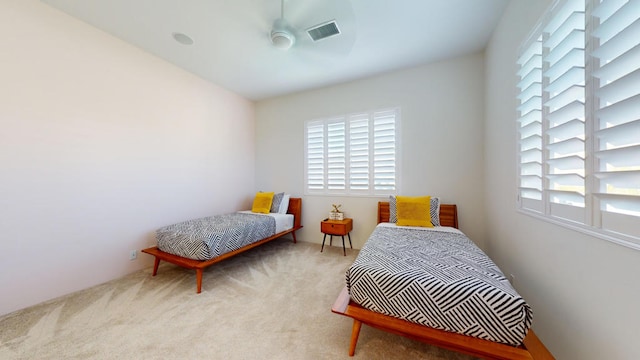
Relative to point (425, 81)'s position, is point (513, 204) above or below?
below

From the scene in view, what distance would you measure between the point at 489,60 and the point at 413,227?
231 cm

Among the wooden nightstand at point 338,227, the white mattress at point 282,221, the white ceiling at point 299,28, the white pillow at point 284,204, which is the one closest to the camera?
the white ceiling at point 299,28

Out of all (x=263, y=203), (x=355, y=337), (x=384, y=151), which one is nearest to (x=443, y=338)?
(x=355, y=337)

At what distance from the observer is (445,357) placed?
1402mm

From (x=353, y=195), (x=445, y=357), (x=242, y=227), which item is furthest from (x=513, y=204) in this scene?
(x=242, y=227)

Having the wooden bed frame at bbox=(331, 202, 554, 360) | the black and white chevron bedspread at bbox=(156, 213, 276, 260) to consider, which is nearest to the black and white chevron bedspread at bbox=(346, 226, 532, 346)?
the wooden bed frame at bbox=(331, 202, 554, 360)

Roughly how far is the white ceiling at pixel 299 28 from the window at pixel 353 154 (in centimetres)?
82

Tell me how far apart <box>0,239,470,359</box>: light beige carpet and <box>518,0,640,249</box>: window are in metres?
1.20

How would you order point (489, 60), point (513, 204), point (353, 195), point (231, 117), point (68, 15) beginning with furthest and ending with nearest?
point (231, 117), point (353, 195), point (489, 60), point (68, 15), point (513, 204)

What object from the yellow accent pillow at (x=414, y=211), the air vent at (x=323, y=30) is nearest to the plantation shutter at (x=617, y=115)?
the air vent at (x=323, y=30)

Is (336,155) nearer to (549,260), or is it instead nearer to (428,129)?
(428,129)

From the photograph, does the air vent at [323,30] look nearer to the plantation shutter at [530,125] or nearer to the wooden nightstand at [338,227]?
the plantation shutter at [530,125]

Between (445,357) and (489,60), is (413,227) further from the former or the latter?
(489,60)

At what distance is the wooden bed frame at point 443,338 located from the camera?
1.09 meters
